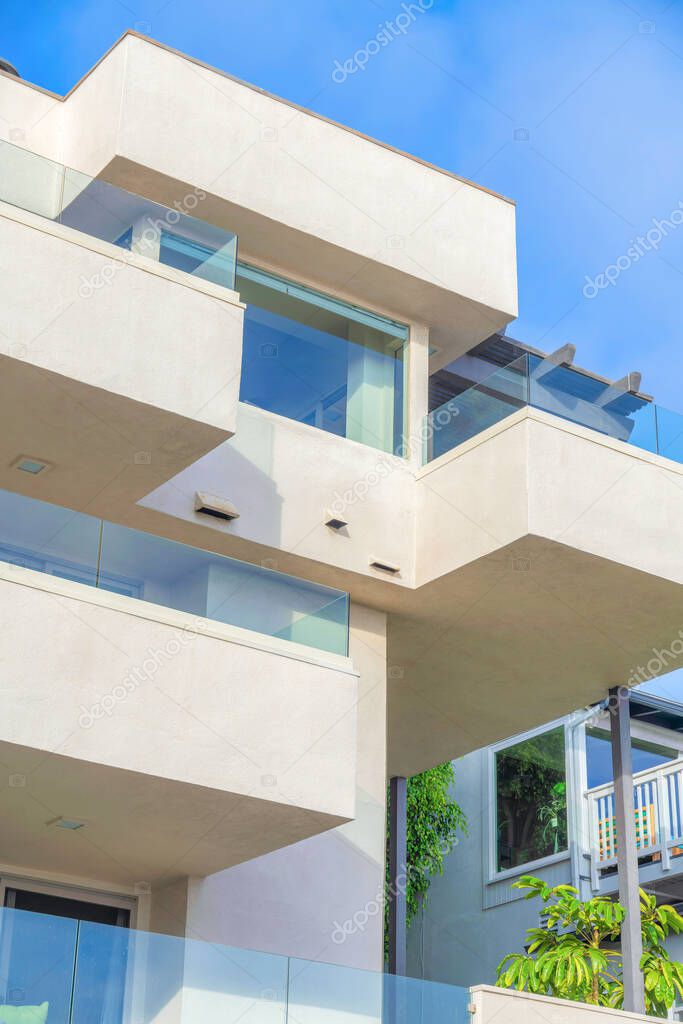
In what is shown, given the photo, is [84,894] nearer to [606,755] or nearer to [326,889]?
[326,889]

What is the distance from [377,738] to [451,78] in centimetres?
650

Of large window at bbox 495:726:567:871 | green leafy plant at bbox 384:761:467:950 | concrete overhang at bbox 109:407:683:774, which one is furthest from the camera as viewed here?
green leafy plant at bbox 384:761:467:950

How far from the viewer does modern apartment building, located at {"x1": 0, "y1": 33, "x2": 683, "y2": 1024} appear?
10.7m

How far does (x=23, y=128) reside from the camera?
14523 mm

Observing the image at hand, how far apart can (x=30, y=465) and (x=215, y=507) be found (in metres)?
1.75

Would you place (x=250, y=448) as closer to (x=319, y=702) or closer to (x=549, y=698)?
(x=319, y=702)

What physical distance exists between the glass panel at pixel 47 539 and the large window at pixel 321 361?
3381 millimetres

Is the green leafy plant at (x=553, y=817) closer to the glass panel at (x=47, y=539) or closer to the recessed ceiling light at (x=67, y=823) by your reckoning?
the recessed ceiling light at (x=67, y=823)

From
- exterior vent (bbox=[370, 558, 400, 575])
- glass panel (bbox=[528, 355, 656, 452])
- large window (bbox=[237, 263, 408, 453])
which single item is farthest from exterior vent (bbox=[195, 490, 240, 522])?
glass panel (bbox=[528, 355, 656, 452])

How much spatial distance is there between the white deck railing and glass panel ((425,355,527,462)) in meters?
8.14

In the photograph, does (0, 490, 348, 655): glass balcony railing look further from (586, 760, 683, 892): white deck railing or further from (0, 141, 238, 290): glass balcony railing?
(586, 760, 683, 892): white deck railing

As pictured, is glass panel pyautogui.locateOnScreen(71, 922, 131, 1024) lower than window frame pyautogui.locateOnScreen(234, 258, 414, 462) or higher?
lower

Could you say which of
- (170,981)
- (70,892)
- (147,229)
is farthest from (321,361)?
(170,981)

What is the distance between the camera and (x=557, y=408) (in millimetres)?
13805
